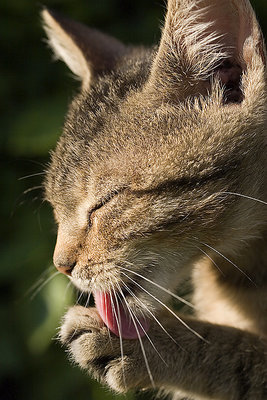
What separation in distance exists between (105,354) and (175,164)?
49 centimetres

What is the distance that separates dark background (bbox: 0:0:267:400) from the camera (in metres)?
2.08

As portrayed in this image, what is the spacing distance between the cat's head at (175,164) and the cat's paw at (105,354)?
0.11 meters

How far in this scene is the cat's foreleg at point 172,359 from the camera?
1.39 meters

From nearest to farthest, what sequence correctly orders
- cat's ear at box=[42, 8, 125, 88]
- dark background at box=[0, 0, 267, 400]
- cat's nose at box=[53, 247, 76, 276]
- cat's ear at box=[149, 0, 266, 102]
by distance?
cat's ear at box=[149, 0, 266, 102]
cat's nose at box=[53, 247, 76, 276]
cat's ear at box=[42, 8, 125, 88]
dark background at box=[0, 0, 267, 400]

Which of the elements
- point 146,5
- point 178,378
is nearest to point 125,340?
point 178,378

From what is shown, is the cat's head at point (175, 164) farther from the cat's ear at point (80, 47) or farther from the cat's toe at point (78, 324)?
the cat's ear at point (80, 47)

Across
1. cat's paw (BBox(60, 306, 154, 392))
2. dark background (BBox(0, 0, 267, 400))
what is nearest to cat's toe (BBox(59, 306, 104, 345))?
cat's paw (BBox(60, 306, 154, 392))

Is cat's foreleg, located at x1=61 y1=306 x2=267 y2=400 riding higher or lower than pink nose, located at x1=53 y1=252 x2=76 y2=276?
lower

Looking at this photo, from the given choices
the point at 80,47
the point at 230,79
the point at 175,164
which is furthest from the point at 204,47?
the point at 80,47

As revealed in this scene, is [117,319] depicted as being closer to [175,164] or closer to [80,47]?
[175,164]

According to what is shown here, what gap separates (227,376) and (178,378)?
12cm

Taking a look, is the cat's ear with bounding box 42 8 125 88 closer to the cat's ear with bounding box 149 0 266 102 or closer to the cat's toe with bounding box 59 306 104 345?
the cat's ear with bounding box 149 0 266 102

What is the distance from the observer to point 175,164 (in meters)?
1.27

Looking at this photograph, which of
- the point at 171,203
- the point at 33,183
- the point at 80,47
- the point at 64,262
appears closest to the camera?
the point at 171,203
